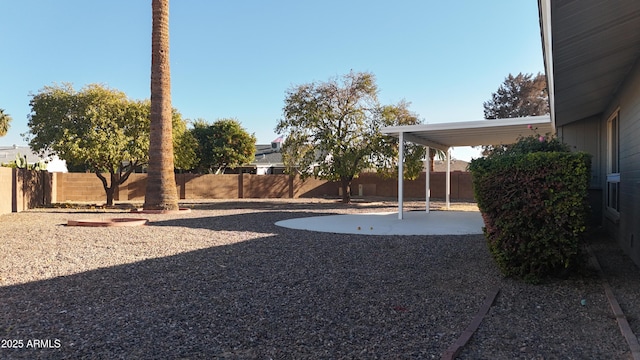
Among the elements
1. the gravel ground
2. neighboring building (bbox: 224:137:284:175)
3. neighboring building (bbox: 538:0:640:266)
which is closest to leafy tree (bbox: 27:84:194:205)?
the gravel ground

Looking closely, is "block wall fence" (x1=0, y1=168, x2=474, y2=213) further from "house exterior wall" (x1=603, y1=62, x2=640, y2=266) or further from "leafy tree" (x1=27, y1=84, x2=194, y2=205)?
"house exterior wall" (x1=603, y1=62, x2=640, y2=266)

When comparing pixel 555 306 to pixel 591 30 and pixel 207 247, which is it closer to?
pixel 591 30

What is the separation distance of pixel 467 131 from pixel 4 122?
4022cm

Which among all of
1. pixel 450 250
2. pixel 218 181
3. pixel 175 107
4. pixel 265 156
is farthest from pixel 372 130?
pixel 265 156

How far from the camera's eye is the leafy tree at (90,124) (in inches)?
748

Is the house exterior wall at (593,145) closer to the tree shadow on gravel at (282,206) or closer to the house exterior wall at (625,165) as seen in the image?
the house exterior wall at (625,165)

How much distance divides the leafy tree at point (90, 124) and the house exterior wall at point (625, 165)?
16.9 meters

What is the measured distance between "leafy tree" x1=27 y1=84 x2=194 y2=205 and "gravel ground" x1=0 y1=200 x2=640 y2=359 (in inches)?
425

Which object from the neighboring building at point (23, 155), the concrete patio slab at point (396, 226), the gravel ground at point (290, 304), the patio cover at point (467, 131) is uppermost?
the neighboring building at point (23, 155)

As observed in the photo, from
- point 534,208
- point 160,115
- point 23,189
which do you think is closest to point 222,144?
point 23,189

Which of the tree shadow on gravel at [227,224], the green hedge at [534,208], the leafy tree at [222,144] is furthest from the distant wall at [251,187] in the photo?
the green hedge at [534,208]

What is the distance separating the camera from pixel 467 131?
47.4 ft

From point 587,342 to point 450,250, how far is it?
4812mm

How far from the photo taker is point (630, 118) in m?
7.92
